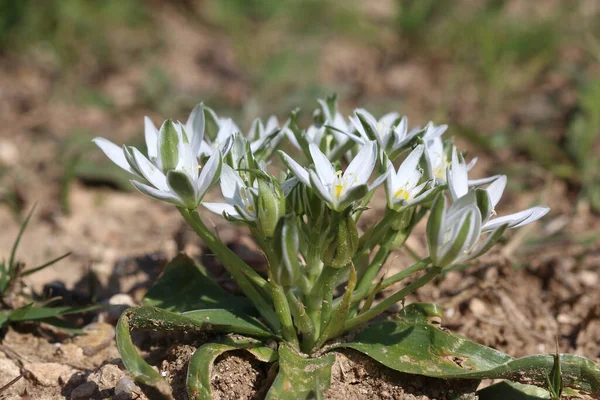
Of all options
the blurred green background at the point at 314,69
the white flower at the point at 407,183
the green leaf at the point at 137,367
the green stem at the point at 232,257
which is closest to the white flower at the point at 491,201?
the white flower at the point at 407,183

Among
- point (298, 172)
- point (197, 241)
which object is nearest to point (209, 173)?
point (298, 172)

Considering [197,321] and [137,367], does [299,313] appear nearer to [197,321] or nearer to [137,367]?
[197,321]

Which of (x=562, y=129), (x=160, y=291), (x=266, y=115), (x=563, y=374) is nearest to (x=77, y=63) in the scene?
(x=266, y=115)

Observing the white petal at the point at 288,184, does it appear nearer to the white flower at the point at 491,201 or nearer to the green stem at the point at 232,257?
the green stem at the point at 232,257

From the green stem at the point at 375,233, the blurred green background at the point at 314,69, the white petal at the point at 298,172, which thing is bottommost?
the white petal at the point at 298,172

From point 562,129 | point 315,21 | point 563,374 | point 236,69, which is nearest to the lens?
point 563,374

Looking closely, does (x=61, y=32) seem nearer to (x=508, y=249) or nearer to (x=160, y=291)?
(x=160, y=291)
